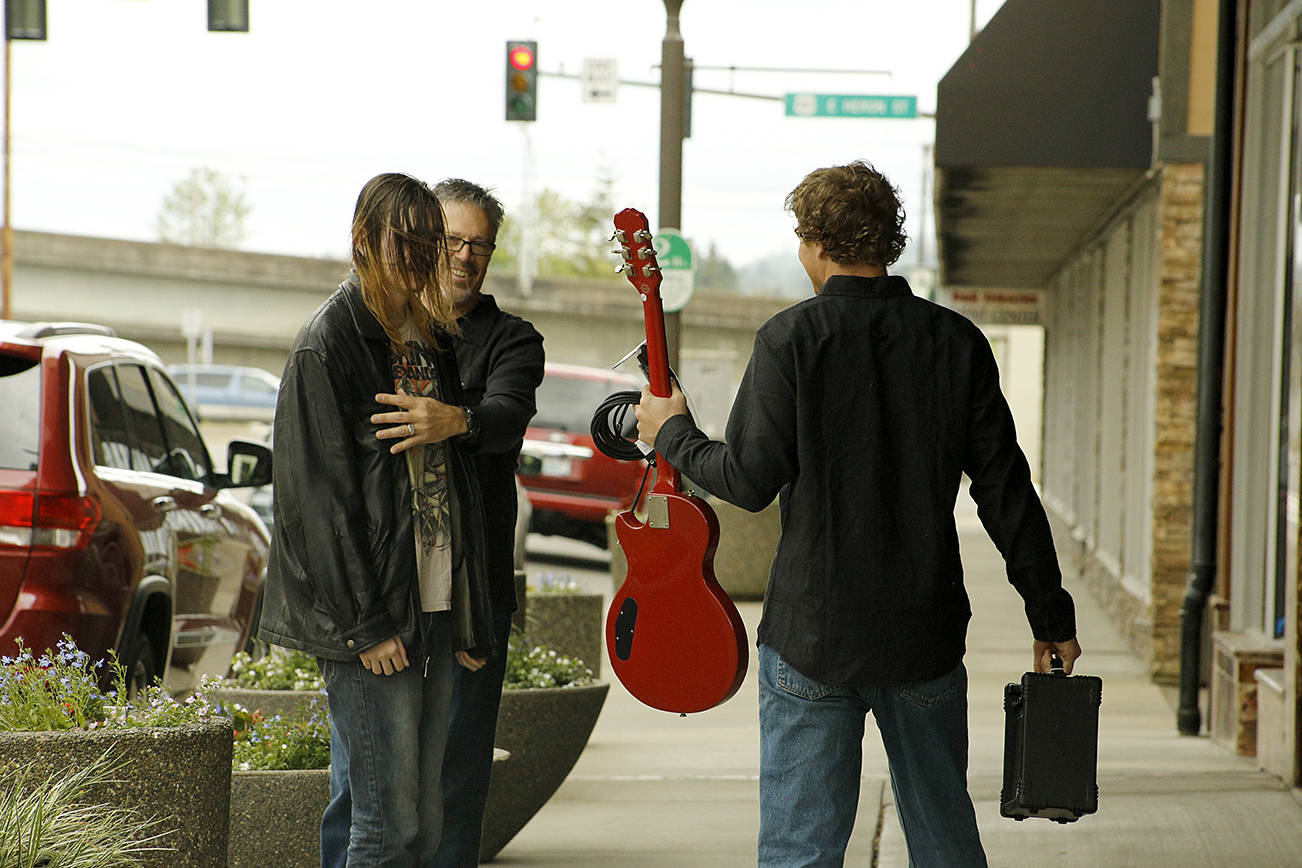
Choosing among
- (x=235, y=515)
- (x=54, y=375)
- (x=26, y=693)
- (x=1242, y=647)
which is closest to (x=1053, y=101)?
(x=1242, y=647)

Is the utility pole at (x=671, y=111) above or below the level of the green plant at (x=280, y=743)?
above

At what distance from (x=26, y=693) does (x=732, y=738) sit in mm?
4778

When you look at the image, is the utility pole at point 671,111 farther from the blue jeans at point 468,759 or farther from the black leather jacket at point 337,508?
the black leather jacket at point 337,508

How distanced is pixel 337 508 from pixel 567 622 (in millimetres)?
4712

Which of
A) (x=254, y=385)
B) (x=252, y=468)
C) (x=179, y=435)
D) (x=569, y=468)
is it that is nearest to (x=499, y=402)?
(x=252, y=468)

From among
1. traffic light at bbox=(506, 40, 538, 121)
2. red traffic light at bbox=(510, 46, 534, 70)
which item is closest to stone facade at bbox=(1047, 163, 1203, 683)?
traffic light at bbox=(506, 40, 538, 121)

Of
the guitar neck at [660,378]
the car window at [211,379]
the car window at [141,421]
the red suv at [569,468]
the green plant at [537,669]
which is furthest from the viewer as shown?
the car window at [211,379]

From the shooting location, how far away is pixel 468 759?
4012 mm

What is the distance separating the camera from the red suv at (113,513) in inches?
210

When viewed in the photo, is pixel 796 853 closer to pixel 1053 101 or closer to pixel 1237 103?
pixel 1237 103

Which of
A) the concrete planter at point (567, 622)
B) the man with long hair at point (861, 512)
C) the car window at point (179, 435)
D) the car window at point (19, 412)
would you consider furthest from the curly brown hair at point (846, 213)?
the concrete planter at point (567, 622)

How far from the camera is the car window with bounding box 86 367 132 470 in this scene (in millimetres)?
5891

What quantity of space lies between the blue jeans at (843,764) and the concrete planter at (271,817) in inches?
58.5

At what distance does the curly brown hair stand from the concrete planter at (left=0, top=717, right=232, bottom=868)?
1.64 meters
